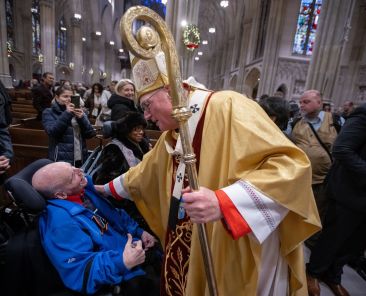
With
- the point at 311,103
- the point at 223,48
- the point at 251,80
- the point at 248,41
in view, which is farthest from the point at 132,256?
the point at 223,48

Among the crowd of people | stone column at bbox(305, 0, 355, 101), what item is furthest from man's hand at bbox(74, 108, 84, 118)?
stone column at bbox(305, 0, 355, 101)

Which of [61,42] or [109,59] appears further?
[109,59]

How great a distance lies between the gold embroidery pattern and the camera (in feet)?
4.29

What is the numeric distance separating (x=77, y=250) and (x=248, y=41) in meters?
22.5

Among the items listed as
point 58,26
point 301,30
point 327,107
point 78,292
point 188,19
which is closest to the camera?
point 78,292

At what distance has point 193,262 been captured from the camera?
3.75 ft

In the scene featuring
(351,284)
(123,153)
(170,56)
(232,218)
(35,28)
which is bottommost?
(351,284)

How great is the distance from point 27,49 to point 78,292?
27.4 meters

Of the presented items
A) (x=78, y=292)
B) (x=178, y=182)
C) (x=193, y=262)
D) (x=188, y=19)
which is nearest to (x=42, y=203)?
(x=78, y=292)

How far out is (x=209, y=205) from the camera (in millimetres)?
826

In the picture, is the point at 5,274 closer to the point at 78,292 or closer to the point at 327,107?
the point at 78,292

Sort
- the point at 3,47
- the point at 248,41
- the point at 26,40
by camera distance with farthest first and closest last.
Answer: the point at 26,40
the point at 248,41
the point at 3,47

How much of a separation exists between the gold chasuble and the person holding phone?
218 centimetres

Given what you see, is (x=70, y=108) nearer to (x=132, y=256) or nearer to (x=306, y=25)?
(x=132, y=256)
